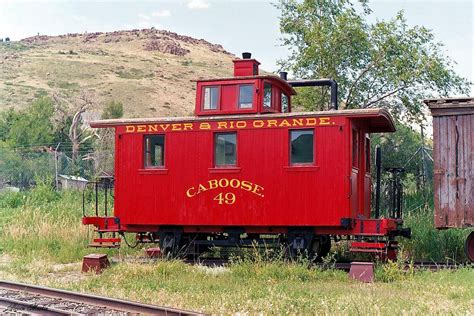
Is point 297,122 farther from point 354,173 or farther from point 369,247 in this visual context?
point 369,247

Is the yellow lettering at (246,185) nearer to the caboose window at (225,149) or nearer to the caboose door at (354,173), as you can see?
the caboose window at (225,149)

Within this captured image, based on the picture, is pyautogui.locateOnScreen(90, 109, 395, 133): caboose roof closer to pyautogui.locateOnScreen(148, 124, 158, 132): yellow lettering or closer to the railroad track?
pyautogui.locateOnScreen(148, 124, 158, 132): yellow lettering

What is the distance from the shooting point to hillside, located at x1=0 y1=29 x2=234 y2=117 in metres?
68.4

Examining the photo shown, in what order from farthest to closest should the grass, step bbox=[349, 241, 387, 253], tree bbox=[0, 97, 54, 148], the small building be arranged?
tree bbox=[0, 97, 54, 148]
the small building
step bbox=[349, 241, 387, 253]
the grass

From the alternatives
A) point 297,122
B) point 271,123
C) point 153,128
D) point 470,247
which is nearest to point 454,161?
point 470,247

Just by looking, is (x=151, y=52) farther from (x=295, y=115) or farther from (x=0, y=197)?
(x=295, y=115)

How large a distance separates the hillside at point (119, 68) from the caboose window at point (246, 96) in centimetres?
4770

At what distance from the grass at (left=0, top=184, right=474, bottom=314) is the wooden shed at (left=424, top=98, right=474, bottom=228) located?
5.79 feet

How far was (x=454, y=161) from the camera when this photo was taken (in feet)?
46.5

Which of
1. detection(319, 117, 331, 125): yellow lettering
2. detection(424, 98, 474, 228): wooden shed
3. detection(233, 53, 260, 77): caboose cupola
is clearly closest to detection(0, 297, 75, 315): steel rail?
detection(319, 117, 331, 125): yellow lettering

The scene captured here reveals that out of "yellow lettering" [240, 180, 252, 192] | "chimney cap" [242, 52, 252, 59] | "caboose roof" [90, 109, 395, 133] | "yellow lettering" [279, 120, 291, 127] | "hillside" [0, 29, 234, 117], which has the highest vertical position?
"hillside" [0, 29, 234, 117]

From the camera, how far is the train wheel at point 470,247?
1420 cm

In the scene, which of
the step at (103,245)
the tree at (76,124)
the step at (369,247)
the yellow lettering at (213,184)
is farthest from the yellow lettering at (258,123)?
the tree at (76,124)

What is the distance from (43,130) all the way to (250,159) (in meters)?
28.4
